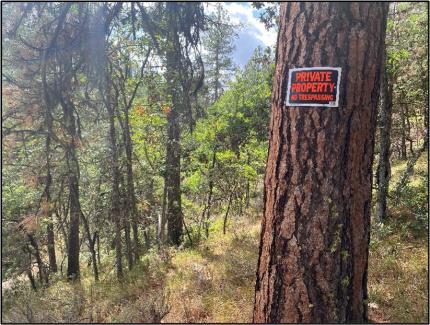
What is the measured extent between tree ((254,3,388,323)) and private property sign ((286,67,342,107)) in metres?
0.03

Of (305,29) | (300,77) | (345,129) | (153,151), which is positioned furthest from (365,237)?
(153,151)

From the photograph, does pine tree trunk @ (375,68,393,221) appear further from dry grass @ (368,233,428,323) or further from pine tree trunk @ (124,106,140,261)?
pine tree trunk @ (124,106,140,261)

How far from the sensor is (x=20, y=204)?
12.0 meters

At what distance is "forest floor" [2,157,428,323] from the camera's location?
12.8ft

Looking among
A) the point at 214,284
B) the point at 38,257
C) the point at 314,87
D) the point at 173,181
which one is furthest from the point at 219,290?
the point at 38,257

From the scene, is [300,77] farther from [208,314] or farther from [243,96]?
[243,96]

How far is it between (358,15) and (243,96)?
722 inches

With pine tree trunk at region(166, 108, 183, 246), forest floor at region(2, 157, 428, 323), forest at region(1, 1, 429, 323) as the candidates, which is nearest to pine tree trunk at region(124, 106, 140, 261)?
forest at region(1, 1, 429, 323)

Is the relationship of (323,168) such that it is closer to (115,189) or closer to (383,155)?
(383,155)

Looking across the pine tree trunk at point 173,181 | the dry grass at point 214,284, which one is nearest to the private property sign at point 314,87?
the dry grass at point 214,284

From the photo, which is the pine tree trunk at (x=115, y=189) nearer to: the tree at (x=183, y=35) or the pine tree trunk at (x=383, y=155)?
the tree at (x=183, y=35)

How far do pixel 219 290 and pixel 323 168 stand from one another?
10.9ft

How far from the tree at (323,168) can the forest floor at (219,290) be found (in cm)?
131

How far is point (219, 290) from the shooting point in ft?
16.0
